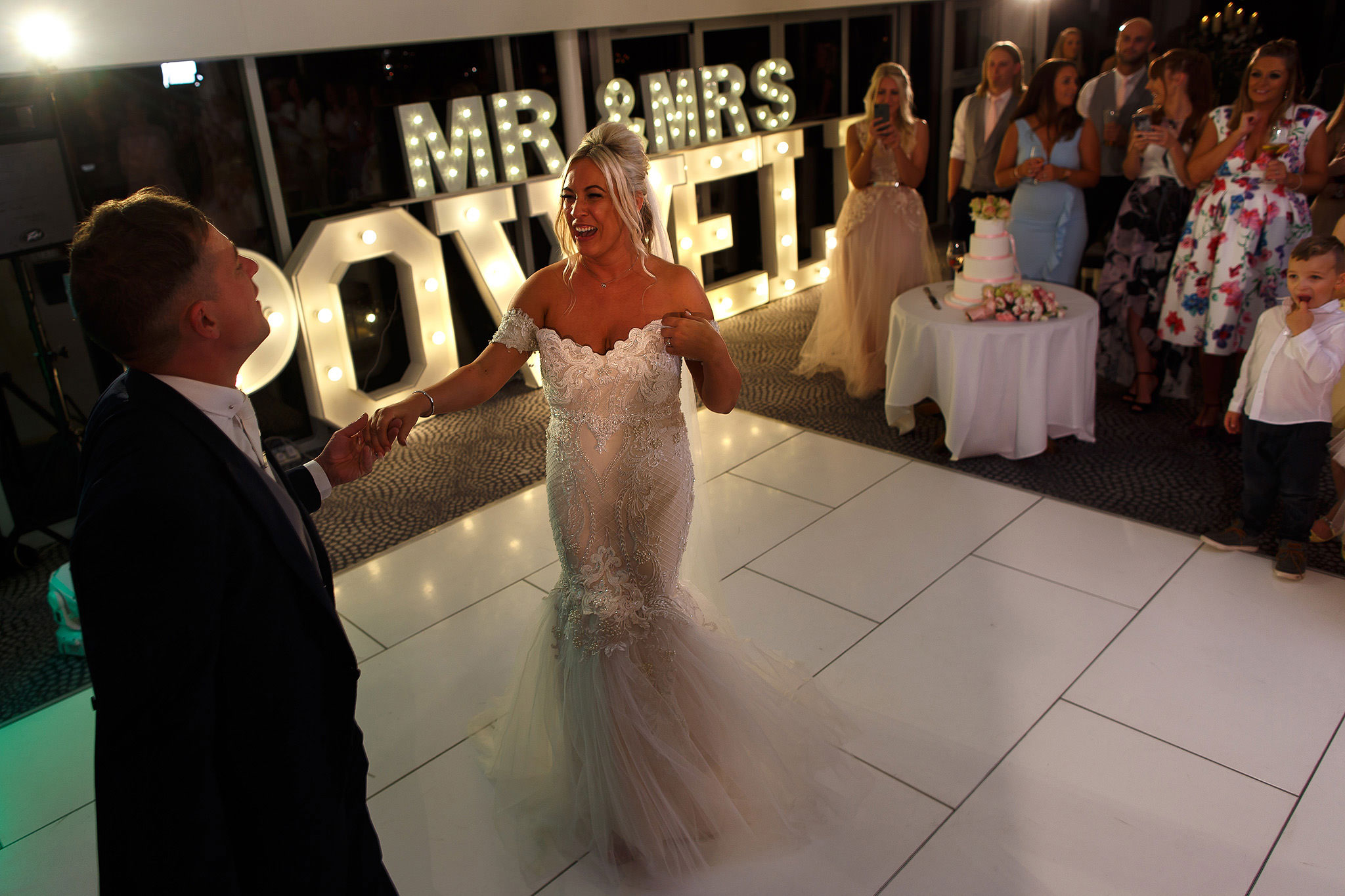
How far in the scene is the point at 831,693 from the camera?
323 centimetres

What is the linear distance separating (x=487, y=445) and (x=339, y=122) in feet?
6.53

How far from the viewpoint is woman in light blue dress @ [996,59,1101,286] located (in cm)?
525

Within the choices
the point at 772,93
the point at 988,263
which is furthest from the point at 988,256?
the point at 772,93

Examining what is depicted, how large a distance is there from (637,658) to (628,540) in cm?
32

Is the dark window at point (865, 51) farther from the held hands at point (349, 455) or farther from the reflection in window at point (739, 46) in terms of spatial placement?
the held hands at point (349, 455)

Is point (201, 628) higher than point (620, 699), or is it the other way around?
point (201, 628)

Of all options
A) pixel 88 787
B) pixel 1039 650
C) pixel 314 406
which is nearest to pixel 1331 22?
pixel 1039 650

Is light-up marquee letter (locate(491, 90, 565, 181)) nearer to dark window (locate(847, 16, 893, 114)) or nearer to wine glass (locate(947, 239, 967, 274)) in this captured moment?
wine glass (locate(947, 239, 967, 274))

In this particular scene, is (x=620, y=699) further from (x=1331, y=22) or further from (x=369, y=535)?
(x=1331, y=22)

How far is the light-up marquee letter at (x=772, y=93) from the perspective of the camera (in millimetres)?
7305

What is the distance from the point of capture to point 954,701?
316 cm

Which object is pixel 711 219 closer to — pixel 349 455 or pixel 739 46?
pixel 739 46

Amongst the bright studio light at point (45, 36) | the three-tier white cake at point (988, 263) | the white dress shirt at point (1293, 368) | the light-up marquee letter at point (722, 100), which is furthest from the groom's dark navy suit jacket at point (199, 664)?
the light-up marquee letter at point (722, 100)

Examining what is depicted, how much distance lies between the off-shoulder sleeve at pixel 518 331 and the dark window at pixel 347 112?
3.24 metres
